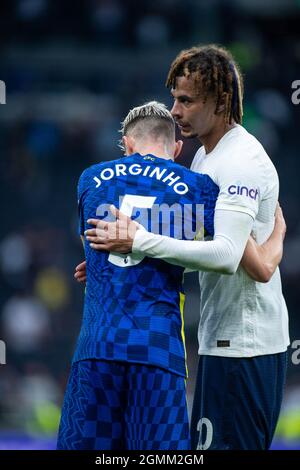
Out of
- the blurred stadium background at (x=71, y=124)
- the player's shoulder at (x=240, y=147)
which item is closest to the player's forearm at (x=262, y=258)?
the player's shoulder at (x=240, y=147)

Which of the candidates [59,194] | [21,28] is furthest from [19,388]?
[21,28]

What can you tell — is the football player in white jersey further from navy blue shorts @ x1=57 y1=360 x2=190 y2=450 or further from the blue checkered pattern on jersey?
navy blue shorts @ x1=57 y1=360 x2=190 y2=450

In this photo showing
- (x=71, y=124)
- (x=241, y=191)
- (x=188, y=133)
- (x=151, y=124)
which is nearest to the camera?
(x=241, y=191)

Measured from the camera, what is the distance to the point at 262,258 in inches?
152

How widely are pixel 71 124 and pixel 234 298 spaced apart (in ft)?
30.0

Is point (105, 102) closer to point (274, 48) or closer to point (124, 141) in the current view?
point (274, 48)

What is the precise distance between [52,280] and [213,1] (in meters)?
5.44

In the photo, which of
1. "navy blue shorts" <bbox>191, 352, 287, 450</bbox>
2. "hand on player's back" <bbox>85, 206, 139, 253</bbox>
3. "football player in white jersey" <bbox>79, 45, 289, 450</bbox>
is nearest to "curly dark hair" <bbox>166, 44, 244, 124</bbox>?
"football player in white jersey" <bbox>79, 45, 289, 450</bbox>

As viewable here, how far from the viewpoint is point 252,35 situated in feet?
47.0

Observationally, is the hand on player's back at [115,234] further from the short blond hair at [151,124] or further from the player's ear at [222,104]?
the player's ear at [222,104]

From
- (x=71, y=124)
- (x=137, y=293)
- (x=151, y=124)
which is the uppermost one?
(x=71, y=124)

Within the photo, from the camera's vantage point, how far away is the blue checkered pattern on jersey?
11.3ft

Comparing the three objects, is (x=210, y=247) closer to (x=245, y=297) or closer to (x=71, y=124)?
(x=245, y=297)

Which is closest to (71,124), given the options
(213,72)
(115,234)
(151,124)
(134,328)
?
(213,72)
